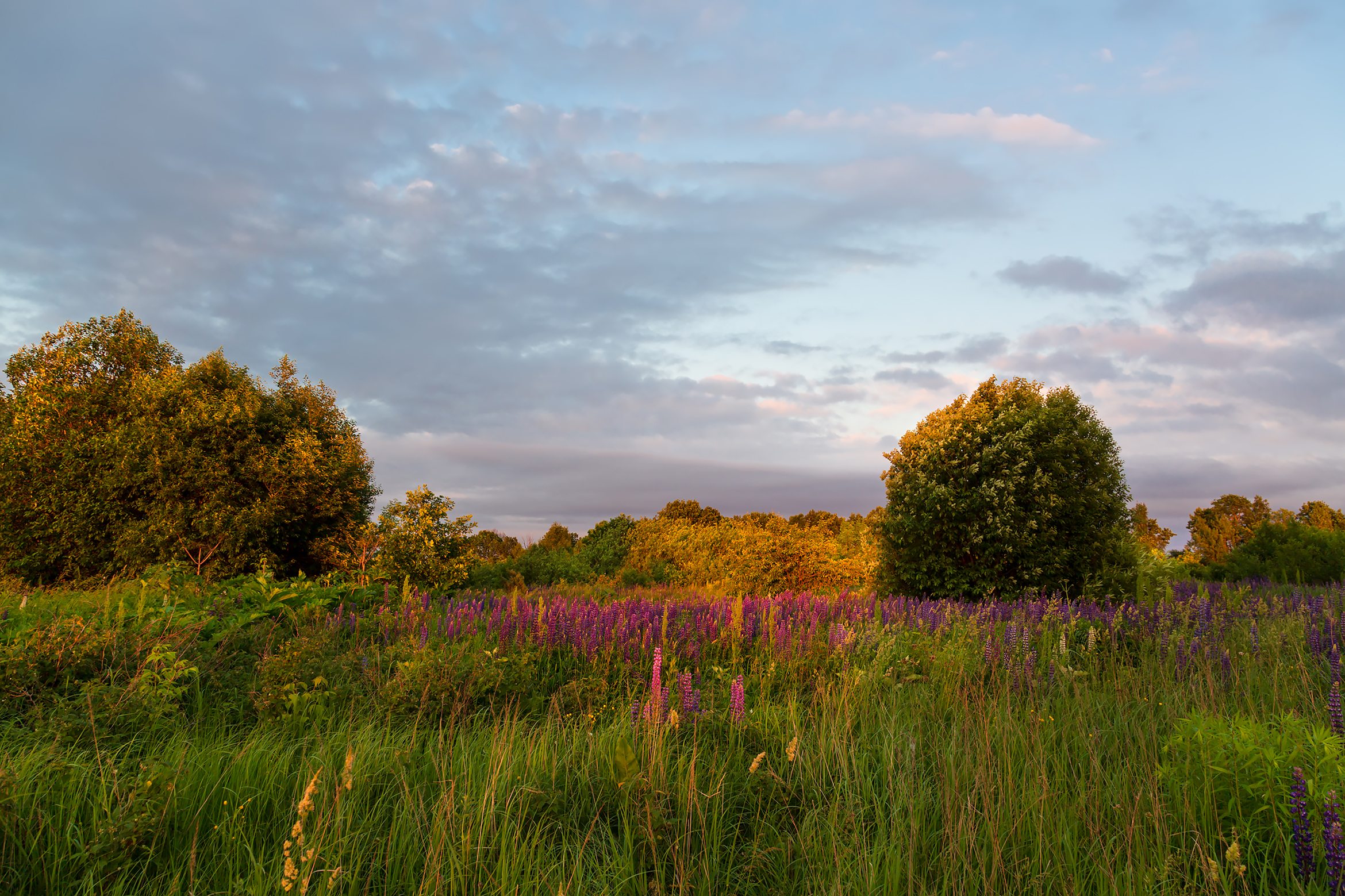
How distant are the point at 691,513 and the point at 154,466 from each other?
18076 millimetres

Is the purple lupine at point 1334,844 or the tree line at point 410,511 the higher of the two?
the tree line at point 410,511

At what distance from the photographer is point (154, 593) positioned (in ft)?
26.3

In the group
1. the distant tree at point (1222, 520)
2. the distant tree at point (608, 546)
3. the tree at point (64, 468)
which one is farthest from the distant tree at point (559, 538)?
the distant tree at point (1222, 520)

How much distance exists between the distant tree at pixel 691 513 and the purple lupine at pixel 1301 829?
2491 centimetres

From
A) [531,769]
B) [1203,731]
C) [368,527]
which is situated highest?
[368,527]

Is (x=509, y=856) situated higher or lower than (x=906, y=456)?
lower

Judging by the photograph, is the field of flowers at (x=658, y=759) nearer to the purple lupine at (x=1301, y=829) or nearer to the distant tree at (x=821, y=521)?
the purple lupine at (x=1301, y=829)

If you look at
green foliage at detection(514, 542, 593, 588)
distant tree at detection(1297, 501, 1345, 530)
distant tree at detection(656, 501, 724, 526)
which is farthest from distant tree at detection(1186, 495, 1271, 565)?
green foliage at detection(514, 542, 593, 588)

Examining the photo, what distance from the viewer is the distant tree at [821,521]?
35.2 meters

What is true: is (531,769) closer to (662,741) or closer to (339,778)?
(662,741)

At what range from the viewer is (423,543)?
11953mm

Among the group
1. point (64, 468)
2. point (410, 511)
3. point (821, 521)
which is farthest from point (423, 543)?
point (821, 521)

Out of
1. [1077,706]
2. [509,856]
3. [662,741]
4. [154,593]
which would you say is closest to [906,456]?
[1077,706]

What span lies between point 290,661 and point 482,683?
1494mm
